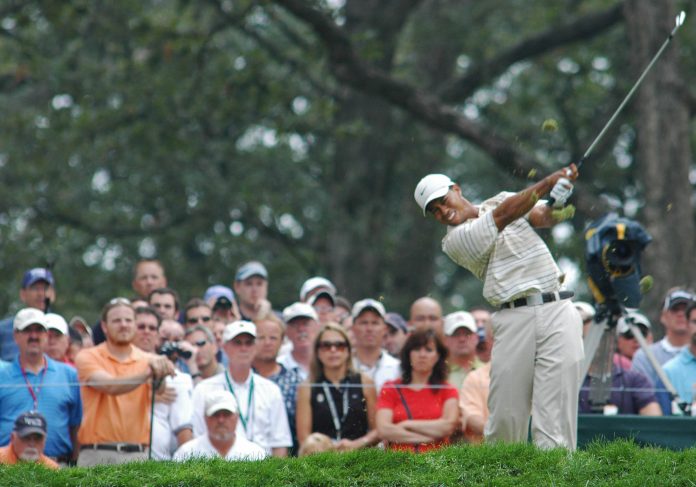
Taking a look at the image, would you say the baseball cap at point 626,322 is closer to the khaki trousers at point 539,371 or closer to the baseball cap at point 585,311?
the baseball cap at point 585,311

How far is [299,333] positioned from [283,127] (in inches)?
376

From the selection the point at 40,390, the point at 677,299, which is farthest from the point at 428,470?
the point at 677,299

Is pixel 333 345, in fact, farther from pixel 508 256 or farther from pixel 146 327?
pixel 508 256

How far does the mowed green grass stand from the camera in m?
7.92

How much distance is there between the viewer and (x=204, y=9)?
24.3m

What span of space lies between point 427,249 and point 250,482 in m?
16.8

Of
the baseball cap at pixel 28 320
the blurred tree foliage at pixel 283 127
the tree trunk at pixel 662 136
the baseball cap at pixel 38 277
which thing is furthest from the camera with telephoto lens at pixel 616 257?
the blurred tree foliage at pixel 283 127

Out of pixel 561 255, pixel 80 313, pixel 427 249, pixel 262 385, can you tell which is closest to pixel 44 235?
pixel 80 313

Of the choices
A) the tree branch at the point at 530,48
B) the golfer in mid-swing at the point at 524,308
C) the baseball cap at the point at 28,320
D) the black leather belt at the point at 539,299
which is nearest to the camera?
the golfer in mid-swing at the point at 524,308

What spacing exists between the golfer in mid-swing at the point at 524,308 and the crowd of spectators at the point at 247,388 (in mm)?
1220

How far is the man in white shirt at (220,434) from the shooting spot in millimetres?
9953

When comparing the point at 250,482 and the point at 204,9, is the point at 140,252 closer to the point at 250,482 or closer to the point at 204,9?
the point at 204,9

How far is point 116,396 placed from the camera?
10.3 m

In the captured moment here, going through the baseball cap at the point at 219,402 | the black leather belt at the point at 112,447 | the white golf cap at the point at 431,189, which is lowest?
the black leather belt at the point at 112,447
